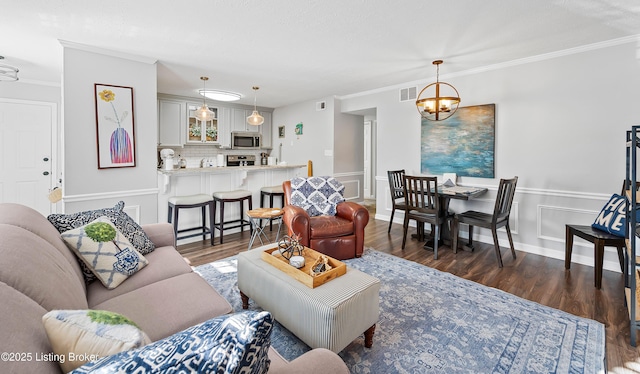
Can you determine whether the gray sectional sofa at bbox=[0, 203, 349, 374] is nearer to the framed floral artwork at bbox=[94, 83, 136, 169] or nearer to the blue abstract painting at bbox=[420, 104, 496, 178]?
the framed floral artwork at bbox=[94, 83, 136, 169]

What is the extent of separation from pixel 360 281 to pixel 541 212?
3091mm

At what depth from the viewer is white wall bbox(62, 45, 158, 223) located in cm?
313

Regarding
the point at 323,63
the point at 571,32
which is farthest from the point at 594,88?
the point at 323,63

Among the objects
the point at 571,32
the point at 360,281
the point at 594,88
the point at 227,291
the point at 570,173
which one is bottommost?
the point at 227,291

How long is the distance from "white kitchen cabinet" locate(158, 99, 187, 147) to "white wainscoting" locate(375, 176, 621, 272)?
5774 mm

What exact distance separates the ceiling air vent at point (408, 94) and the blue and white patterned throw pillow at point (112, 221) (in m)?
4.32

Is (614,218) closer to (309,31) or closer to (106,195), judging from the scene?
(309,31)

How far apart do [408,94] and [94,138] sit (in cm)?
447

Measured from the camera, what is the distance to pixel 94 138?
327cm

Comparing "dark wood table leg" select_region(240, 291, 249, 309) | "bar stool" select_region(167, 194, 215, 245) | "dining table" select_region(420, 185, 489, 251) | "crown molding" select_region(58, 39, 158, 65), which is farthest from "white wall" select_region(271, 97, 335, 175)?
"dark wood table leg" select_region(240, 291, 249, 309)

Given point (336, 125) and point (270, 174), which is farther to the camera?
point (336, 125)

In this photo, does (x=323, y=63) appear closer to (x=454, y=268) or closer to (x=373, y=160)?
(x=454, y=268)

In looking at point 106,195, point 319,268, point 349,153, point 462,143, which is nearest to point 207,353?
point 319,268

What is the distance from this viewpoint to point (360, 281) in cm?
188
